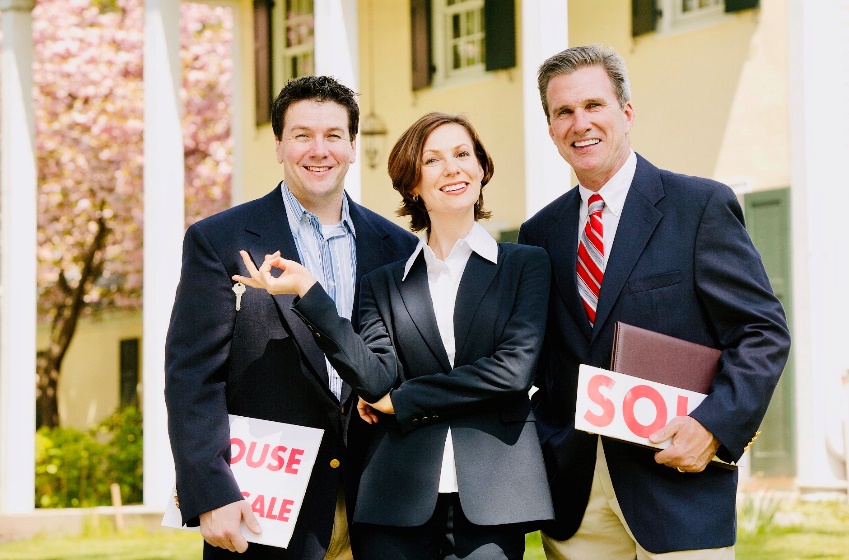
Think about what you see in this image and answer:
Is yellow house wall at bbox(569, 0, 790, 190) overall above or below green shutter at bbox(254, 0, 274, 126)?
below

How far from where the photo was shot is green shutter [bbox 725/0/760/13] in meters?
10.3

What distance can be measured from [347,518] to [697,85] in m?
7.59

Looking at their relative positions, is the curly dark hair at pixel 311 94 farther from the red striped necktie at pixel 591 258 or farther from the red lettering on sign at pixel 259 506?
the red lettering on sign at pixel 259 506

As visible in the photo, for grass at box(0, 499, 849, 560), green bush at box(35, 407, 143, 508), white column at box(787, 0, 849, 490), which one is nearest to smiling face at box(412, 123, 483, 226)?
grass at box(0, 499, 849, 560)

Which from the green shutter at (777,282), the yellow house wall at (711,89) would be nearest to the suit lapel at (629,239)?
the green shutter at (777,282)

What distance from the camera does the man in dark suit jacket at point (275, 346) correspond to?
12.8 feet

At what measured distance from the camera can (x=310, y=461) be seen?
3.88 meters

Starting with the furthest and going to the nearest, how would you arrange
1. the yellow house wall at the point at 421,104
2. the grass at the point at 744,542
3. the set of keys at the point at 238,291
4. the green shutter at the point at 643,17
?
the yellow house wall at the point at 421,104 < the green shutter at the point at 643,17 < the grass at the point at 744,542 < the set of keys at the point at 238,291

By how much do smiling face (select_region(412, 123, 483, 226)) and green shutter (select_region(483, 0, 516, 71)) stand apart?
330 inches

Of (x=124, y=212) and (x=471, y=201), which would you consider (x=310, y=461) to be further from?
(x=124, y=212)

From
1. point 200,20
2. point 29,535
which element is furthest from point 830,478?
point 200,20

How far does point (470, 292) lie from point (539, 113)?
15.2 feet

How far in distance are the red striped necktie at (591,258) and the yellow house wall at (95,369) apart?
1982 cm

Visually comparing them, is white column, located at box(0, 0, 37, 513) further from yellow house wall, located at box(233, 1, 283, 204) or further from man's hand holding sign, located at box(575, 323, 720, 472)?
man's hand holding sign, located at box(575, 323, 720, 472)
